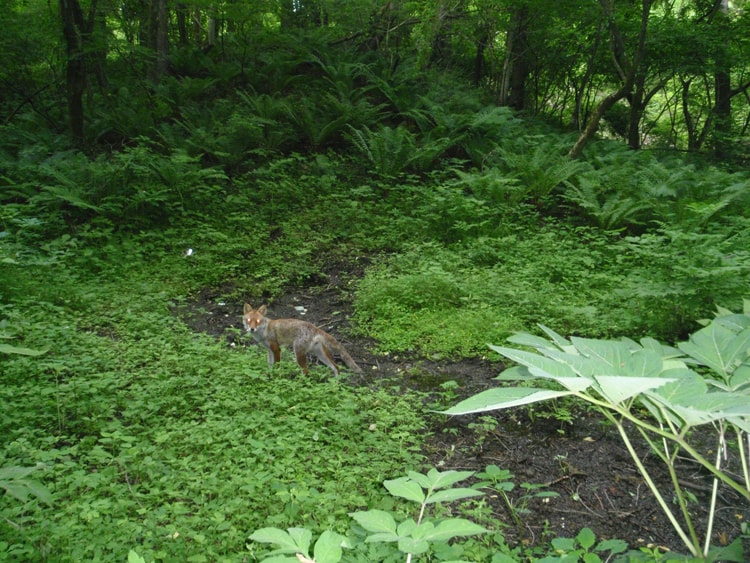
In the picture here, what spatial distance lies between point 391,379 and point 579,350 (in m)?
3.79

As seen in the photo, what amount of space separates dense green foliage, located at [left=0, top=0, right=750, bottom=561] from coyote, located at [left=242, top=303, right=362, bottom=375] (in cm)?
23

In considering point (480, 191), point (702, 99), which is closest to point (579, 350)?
point (480, 191)

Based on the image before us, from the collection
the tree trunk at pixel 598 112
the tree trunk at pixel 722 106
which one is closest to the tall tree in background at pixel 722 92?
the tree trunk at pixel 722 106

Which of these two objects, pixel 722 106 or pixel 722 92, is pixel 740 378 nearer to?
pixel 722 106

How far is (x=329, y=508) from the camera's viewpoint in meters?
2.89

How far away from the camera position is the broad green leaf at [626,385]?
904 mm

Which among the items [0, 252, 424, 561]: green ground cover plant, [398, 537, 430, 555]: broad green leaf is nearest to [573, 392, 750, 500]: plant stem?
[398, 537, 430, 555]: broad green leaf

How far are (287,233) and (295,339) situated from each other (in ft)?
12.7

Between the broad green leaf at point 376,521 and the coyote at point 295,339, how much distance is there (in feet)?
12.1

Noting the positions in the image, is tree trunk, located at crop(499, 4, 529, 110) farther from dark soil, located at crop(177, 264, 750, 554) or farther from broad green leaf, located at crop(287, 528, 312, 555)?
broad green leaf, located at crop(287, 528, 312, 555)

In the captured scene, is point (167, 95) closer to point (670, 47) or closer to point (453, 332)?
point (453, 332)

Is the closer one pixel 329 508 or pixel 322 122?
pixel 329 508

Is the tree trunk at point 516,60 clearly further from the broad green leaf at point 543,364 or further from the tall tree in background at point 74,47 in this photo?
the broad green leaf at point 543,364

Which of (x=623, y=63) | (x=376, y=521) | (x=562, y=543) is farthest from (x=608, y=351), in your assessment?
(x=623, y=63)
